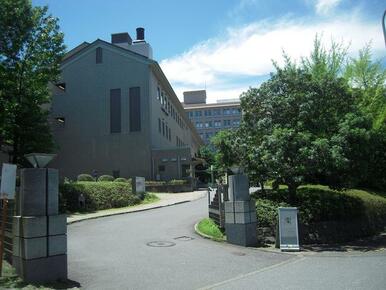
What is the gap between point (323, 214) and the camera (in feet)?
53.6

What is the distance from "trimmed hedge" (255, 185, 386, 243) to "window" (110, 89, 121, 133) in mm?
33085

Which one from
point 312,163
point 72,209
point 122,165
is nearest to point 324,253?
point 312,163

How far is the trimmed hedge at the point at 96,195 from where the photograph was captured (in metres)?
25.2

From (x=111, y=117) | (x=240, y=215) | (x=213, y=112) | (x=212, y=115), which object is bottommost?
(x=240, y=215)

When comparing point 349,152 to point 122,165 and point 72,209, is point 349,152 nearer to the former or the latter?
point 72,209

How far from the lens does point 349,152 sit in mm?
15562

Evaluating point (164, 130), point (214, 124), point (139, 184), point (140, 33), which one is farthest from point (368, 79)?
point (214, 124)

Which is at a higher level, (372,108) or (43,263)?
(372,108)

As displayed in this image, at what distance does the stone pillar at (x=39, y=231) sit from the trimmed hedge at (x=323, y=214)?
8042 mm

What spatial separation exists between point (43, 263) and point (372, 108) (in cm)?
2652

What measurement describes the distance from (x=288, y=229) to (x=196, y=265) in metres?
4.16

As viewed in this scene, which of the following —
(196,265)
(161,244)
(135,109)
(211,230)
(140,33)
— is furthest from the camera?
(140,33)

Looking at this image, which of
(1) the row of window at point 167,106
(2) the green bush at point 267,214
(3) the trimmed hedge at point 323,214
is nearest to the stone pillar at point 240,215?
(2) the green bush at point 267,214

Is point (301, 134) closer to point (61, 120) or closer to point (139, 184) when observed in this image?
point (139, 184)
